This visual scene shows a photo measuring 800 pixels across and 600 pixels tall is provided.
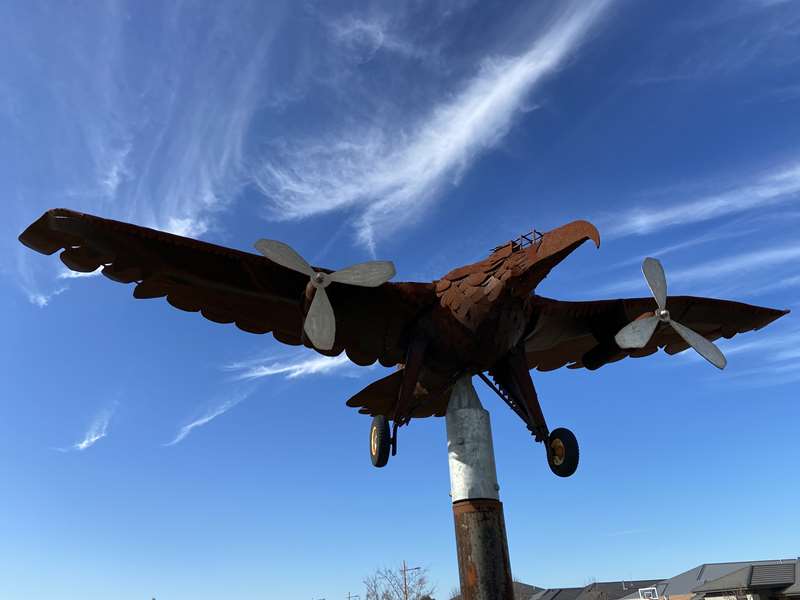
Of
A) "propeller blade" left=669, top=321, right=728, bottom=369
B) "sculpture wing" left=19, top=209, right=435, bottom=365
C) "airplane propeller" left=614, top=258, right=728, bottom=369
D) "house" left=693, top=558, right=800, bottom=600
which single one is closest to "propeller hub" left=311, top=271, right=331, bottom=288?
"sculpture wing" left=19, top=209, right=435, bottom=365

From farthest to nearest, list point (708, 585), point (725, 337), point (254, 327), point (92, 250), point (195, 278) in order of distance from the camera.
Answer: point (708, 585)
point (725, 337)
point (254, 327)
point (195, 278)
point (92, 250)

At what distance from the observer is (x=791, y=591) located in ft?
102

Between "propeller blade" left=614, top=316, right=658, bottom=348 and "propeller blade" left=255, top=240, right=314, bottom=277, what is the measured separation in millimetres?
5996

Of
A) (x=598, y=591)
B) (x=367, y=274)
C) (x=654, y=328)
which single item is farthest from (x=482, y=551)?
(x=598, y=591)

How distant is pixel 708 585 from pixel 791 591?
5.16 m

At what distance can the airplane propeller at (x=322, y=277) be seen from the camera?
31.6ft

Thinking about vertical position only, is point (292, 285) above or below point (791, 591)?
above

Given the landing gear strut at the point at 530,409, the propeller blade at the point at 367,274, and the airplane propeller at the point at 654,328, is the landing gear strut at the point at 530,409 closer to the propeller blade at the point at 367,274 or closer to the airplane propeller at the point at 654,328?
the airplane propeller at the point at 654,328

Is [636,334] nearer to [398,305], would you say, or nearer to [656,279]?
[656,279]

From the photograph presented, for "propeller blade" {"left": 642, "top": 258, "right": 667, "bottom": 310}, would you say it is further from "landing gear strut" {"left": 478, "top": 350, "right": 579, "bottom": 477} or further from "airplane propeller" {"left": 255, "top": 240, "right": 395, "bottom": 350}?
"airplane propeller" {"left": 255, "top": 240, "right": 395, "bottom": 350}

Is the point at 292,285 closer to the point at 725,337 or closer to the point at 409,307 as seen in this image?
the point at 409,307

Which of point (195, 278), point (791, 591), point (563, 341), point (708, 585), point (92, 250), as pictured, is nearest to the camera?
point (92, 250)

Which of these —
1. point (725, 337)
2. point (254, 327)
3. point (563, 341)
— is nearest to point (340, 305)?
point (254, 327)

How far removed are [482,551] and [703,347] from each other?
5.98 meters
